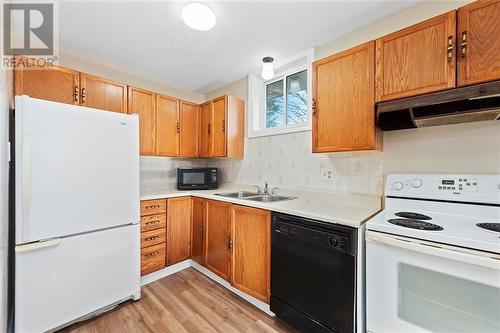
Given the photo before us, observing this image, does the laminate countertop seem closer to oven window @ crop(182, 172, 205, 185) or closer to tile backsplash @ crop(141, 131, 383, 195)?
tile backsplash @ crop(141, 131, 383, 195)

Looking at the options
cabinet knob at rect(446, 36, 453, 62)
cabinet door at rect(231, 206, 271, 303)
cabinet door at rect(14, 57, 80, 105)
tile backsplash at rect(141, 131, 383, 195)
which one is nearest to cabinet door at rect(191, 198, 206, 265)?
cabinet door at rect(231, 206, 271, 303)

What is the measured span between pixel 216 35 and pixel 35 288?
2.29m

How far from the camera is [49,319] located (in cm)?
144

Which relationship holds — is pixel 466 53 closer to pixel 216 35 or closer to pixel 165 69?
pixel 216 35

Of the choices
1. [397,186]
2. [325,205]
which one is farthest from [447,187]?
[325,205]

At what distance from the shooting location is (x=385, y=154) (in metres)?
1.68

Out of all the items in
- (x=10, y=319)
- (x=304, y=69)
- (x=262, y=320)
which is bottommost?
(x=262, y=320)

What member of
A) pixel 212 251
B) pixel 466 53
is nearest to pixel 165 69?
pixel 212 251

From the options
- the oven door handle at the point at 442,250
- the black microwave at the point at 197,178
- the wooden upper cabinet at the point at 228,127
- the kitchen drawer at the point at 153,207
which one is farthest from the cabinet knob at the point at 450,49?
the kitchen drawer at the point at 153,207

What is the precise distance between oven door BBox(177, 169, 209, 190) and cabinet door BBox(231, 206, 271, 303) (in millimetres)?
973

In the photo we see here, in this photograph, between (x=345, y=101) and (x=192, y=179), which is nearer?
(x=345, y=101)

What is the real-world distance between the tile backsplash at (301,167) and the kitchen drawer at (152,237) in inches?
44.1

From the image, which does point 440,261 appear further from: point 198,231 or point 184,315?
point 198,231

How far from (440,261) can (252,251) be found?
4.12 ft
